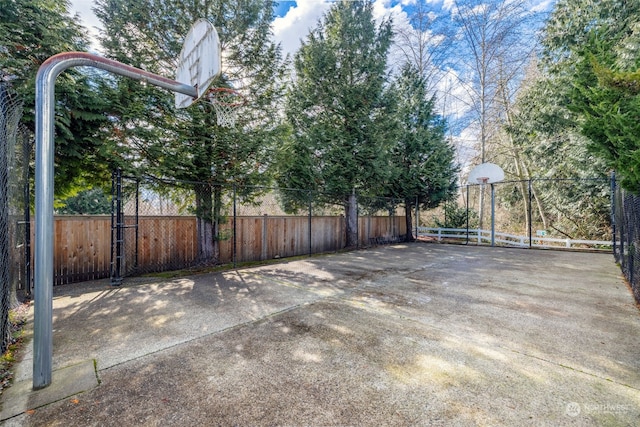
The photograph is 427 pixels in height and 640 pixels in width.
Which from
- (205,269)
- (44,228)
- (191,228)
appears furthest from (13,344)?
(191,228)

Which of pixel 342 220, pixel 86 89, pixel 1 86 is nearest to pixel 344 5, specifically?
pixel 342 220

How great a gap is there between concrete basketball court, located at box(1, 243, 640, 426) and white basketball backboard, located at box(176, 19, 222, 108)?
285 centimetres

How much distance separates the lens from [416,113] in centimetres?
1139

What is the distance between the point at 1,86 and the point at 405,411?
429cm

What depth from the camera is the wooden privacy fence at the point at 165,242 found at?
465 cm

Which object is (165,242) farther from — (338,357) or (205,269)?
(338,357)

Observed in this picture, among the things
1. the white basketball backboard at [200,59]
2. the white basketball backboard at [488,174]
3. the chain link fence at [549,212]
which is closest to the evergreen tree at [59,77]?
the white basketball backboard at [200,59]

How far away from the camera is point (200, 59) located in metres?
3.40

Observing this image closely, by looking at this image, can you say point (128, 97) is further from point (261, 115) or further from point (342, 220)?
point (342, 220)

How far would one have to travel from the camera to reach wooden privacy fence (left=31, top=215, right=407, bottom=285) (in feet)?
15.3

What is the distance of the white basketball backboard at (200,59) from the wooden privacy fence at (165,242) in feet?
9.87

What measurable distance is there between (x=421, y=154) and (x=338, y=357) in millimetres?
10502

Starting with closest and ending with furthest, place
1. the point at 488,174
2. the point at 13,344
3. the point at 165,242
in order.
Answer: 1. the point at 13,344
2. the point at 165,242
3. the point at 488,174

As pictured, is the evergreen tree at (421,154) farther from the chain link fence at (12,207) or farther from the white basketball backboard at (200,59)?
the chain link fence at (12,207)
